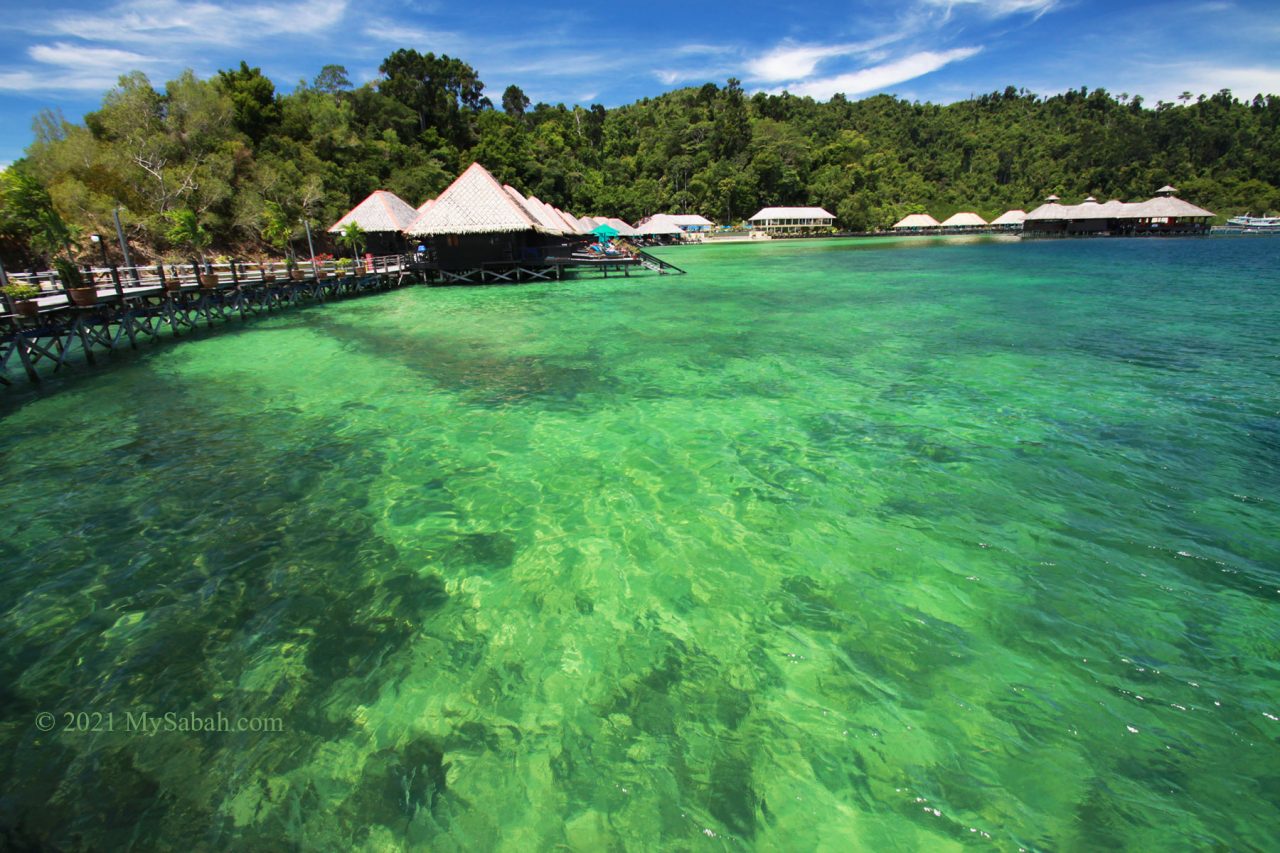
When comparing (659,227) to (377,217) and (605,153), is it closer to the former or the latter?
(605,153)

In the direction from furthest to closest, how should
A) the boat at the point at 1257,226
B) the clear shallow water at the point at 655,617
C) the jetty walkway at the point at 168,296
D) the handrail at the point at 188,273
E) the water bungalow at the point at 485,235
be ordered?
the boat at the point at 1257,226 → the water bungalow at the point at 485,235 → the handrail at the point at 188,273 → the jetty walkway at the point at 168,296 → the clear shallow water at the point at 655,617

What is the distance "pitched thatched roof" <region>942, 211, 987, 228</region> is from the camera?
79.1 metres

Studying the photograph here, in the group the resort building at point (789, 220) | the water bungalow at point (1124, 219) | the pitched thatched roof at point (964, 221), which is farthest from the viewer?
the pitched thatched roof at point (964, 221)

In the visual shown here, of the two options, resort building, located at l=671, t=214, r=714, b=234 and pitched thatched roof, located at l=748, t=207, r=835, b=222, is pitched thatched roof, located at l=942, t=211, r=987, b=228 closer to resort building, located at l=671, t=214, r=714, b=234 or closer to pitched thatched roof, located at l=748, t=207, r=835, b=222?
pitched thatched roof, located at l=748, t=207, r=835, b=222

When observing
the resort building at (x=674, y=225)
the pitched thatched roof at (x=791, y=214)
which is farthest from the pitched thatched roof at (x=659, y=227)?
the pitched thatched roof at (x=791, y=214)

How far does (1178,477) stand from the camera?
626 cm

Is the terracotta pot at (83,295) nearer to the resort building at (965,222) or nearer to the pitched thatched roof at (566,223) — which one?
the pitched thatched roof at (566,223)

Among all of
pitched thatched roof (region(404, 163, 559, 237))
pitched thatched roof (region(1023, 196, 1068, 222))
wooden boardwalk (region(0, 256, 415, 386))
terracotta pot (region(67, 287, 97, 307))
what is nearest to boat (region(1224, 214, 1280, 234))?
pitched thatched roof (region(1023, 196, 1068, 222))

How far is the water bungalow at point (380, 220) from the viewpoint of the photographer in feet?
97.7

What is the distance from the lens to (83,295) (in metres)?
12.2

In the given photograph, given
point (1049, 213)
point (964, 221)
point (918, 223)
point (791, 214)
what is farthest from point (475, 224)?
point (964, 221)

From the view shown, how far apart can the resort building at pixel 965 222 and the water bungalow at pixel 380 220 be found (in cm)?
7761

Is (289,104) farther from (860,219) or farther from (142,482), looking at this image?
(860,219)

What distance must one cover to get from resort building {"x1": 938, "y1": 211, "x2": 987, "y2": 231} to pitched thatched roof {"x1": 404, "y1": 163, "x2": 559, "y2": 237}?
76594 mm
